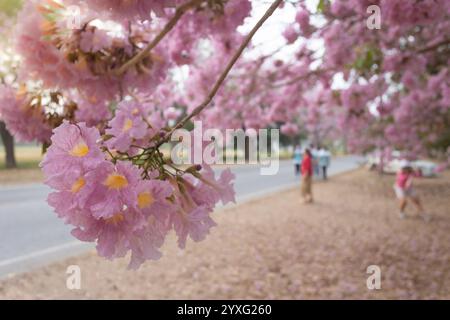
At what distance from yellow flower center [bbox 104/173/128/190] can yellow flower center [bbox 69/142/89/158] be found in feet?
0.28

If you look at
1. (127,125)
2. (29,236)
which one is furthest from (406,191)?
(127,125)

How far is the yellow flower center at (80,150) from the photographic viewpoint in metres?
0.99

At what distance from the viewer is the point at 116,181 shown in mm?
986

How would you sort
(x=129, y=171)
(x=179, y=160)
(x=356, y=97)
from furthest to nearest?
1. (x=356, y=97)
2. (x=179, y=160)
3. (x=129, y=171)

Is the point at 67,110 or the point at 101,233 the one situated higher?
the point at 67,110

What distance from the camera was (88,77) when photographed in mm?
1968

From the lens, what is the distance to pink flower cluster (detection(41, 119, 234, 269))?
3.18 feet

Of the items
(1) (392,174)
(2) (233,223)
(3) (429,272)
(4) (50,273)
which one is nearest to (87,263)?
(4) (50,273)

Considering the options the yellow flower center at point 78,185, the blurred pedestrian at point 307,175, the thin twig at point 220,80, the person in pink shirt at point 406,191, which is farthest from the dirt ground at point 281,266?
the yellow flower center at point 78,185

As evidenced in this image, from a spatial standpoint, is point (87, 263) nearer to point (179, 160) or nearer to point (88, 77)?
point (88, 77)

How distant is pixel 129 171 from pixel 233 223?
7927mm

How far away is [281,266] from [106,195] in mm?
5005

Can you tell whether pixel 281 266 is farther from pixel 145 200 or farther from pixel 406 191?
pixel 406 191

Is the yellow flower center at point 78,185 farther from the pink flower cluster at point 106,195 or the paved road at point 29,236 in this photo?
the paved road at point 29,236
